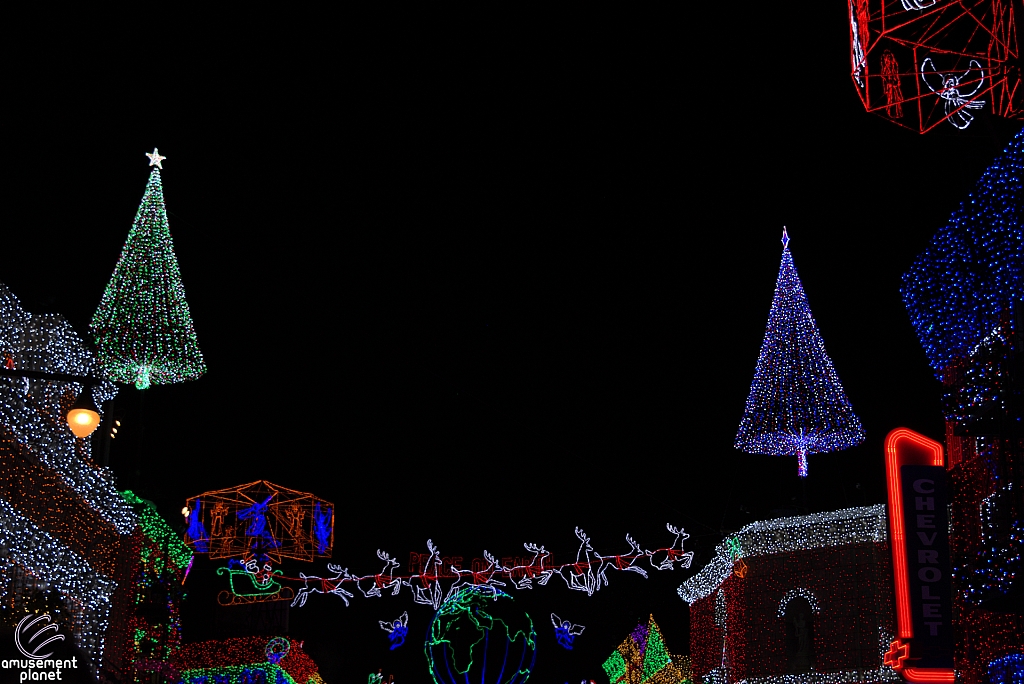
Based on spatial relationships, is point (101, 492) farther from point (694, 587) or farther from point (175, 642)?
point (694, 587)

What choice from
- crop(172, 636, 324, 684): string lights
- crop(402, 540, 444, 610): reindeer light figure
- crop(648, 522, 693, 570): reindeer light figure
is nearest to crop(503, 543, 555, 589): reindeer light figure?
crop(402, 540, 444, 610): reindeer light figure

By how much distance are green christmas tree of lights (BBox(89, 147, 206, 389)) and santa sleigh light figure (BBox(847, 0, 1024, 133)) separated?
14.7 meters

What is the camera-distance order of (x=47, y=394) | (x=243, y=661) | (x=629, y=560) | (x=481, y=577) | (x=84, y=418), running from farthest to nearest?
(x=243, y=661), (x=481, y=577), (x=629, y=560), (x=47, y=394), (x=84, y=418)

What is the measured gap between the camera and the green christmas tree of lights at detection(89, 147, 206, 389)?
22.7 metres

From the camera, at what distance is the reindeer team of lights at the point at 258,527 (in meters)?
26.9

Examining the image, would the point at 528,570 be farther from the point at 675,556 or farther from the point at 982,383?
the point at 982,383

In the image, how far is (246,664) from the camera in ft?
112

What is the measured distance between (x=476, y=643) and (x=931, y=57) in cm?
2121

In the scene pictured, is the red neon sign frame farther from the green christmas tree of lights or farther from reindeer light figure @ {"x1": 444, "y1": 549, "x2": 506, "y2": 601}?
the green christmas tree of lights

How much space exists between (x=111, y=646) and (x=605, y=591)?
22.9 meters

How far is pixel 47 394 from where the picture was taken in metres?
20.5

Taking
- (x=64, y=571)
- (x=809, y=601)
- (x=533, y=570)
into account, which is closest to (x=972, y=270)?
(x=809, y=601)

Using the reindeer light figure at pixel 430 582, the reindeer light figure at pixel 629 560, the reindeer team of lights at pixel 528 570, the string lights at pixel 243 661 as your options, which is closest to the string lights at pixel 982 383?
the reindeer team of lights at pixel 528 570

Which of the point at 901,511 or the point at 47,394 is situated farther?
the point at 47,394
